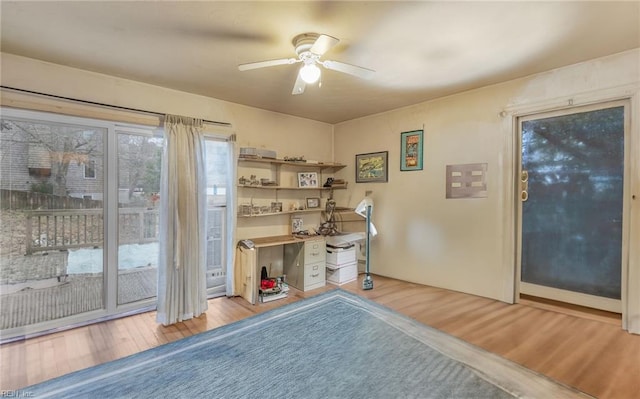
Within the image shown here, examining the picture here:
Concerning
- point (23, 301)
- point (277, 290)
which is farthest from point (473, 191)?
point (23, 301)

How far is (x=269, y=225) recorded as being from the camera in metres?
3.95

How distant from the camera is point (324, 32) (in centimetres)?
202

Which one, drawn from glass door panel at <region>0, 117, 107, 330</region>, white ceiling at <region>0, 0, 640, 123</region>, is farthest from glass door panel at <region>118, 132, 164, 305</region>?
white ceiling at <region>0, 0, 640, 123</region>

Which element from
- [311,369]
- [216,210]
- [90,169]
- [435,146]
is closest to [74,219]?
[90,169]

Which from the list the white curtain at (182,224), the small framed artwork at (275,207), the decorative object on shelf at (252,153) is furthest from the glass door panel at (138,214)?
the small framed artwork at (275,207)

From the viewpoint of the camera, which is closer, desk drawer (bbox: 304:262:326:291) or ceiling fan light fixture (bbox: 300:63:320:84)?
ceiling fan light fixture (bbox: 300:63:320:84)

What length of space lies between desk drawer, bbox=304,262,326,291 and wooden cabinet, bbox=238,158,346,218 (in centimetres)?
84

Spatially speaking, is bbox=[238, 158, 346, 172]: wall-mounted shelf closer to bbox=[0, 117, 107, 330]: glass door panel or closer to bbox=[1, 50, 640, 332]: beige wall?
bbox=[1, 50, 640, 332]: beige wall

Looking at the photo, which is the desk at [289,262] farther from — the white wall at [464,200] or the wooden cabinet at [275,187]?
the white wall at [464,200]

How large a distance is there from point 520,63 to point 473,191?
137 centimetres

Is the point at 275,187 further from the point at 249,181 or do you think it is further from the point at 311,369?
the point at 311,369

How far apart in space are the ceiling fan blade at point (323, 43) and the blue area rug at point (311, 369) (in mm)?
2252

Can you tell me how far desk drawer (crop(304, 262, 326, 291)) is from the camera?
12.0ft

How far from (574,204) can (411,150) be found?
190cm
